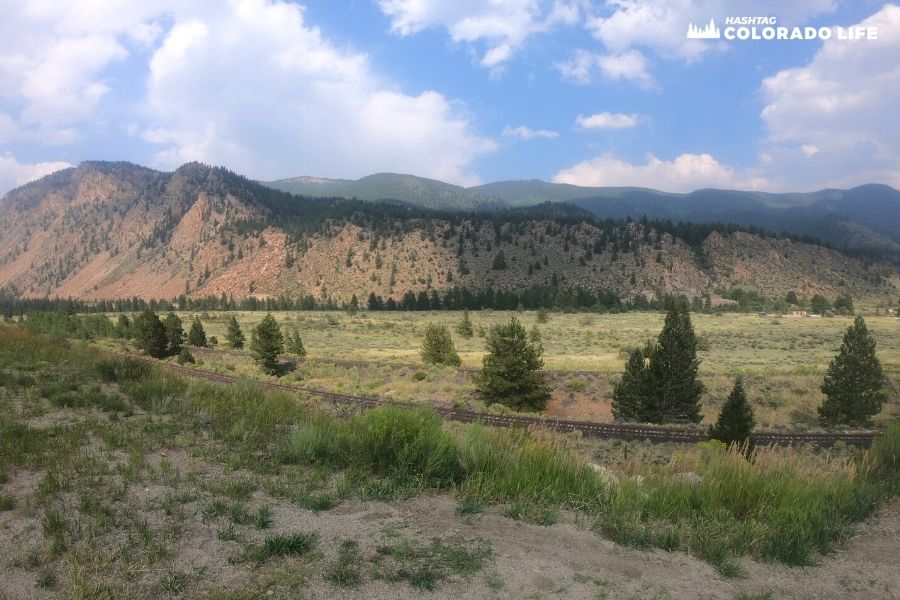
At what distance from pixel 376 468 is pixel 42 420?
5539 mm

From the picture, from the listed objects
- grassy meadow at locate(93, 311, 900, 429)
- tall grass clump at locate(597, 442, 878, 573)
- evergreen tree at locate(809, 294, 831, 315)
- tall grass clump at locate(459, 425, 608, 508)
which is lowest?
grassy meadow at locate(93, 311, 900, 429)

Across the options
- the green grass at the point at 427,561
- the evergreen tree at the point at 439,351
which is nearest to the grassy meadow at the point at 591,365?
the evergreen tree at the point at 439,351

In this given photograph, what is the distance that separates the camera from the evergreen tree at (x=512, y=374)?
1219 inches

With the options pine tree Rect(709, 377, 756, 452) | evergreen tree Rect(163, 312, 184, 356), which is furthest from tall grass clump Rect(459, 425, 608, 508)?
evergreen tree Rect(163, 312, 184, 356)

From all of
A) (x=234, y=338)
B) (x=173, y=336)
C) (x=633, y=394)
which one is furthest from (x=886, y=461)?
(x=234, y=338)

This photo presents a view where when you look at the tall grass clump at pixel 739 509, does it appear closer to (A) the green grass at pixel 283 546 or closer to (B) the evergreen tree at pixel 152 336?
(A) the green grass at pixel 283 546

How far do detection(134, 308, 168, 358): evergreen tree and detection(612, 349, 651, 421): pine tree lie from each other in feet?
133

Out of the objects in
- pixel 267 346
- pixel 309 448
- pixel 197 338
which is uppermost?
pixel 309 448

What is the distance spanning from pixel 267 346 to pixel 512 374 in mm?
21892

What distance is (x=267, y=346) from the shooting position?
40.8m

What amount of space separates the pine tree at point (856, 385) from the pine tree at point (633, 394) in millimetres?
11695

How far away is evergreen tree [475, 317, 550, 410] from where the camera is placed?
102 ft

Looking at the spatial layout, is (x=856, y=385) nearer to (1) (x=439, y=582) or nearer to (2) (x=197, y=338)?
(1) (x=439, y=582)

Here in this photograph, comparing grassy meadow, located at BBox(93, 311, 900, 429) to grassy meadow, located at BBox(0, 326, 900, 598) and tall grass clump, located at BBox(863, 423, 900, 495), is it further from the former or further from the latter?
grassy meadow, located at BBox(0, 326, 900, 598)
